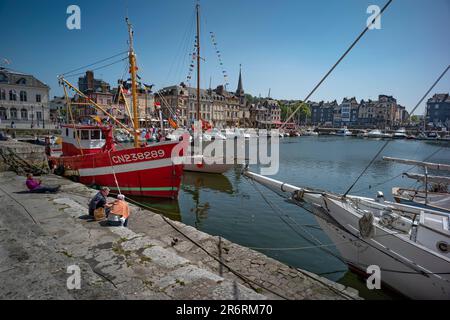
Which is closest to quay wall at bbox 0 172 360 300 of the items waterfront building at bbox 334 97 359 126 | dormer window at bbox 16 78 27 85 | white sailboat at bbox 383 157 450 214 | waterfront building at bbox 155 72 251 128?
white sailboat at bbox 383 157 450 214

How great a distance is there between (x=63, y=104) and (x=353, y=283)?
9581cm

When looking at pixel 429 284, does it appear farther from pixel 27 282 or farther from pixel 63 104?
pixel 63 104

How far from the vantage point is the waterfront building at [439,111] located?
117562mm

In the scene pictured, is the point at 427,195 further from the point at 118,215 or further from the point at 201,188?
the point at 201,188

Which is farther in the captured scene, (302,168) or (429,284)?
(302,168)

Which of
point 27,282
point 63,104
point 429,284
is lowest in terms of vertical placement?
point 429,284

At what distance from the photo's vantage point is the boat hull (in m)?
14.1

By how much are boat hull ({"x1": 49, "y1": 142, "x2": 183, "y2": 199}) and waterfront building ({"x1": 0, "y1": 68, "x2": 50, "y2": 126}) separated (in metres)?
47.4

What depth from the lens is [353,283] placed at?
7762 millimetres

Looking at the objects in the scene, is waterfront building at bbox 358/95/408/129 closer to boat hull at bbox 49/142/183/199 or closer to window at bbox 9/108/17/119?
boat hull at bbox 49/142/183/199

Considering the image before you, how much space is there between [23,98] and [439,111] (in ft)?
517

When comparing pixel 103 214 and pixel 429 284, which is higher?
pixel 103 214
